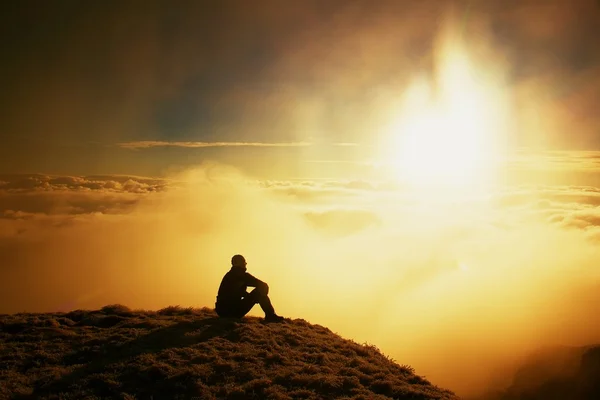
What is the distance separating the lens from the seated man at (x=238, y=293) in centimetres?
1988

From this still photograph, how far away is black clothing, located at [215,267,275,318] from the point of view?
19.9m

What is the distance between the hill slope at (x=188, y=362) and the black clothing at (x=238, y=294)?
742mm

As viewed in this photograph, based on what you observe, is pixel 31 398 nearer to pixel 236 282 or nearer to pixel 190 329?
pixel 190 329

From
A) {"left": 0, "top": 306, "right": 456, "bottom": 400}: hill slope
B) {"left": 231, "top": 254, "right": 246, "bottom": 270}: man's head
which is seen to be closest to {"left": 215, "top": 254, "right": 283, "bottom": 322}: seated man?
{"left": 231, "top": 254, "right": 246, "bottom": 270}: man's head

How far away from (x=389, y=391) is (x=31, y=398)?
432 inches

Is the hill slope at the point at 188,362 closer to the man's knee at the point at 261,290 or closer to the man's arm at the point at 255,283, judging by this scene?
the man's knee at the point at 261,290

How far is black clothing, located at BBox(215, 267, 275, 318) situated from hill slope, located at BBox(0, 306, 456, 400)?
2.43ft

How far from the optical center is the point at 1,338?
16.8 meters

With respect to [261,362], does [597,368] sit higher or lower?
lower

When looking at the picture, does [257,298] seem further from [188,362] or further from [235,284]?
[188,362]

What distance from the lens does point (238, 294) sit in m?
20.1

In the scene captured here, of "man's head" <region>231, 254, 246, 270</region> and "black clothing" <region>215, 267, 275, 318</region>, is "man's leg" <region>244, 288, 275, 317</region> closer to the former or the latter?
"black clothing" <region>215, 267, 275, 318</region>

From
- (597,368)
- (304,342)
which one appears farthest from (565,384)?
(304,342)

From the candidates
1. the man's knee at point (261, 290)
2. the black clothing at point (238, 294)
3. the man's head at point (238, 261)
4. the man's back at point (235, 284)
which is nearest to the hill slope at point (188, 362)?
the black clothing at point (238, 294)
